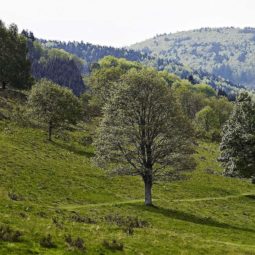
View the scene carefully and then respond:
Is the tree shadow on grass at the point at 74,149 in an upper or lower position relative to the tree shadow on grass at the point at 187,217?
upper

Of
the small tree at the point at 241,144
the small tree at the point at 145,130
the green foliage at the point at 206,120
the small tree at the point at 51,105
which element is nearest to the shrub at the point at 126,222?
the small tree at the point at 145,130

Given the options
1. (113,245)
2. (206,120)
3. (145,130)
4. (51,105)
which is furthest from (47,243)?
(206,120)

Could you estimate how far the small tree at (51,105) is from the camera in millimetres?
82438

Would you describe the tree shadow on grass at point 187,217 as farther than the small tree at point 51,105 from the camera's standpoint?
No

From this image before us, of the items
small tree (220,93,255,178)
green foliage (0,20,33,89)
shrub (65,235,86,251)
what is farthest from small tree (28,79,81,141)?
shrub (65,235,86,251)

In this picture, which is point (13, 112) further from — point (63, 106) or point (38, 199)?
point (38, 199)

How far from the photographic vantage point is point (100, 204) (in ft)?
160

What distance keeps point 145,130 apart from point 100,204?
10.0 m

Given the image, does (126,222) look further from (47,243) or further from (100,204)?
(47,243)

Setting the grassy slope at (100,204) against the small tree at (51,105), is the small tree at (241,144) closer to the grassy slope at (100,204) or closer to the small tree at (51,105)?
the grassy slope at (100,204)

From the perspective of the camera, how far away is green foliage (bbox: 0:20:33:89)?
111 meters

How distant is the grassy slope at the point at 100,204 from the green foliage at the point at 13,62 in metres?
31.9

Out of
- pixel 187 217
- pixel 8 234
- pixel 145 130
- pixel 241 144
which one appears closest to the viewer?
pixel 8 234

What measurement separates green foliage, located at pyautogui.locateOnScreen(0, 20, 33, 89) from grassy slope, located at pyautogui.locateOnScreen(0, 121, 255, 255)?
31877 mm
